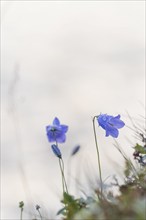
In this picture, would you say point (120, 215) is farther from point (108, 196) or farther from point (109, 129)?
point (109, 129)

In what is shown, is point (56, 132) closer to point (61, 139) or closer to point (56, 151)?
point (61, 139)

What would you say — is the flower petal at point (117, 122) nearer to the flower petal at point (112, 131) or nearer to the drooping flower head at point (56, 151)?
the flower petal at point (112, 131)

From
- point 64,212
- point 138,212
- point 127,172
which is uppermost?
point 127,172

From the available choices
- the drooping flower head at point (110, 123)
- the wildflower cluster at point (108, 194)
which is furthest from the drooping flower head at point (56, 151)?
the drooping flower head at point (110, 123)

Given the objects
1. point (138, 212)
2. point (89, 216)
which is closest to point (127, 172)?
point (89, 216)

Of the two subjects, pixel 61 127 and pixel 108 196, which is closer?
pixel 108 196

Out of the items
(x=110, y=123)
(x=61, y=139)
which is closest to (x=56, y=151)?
(x=61, y=139)

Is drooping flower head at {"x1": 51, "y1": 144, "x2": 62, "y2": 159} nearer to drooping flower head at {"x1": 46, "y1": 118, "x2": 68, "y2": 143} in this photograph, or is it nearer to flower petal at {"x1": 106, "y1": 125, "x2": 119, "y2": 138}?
drooping flower head at {"x1": 46, "y1": 118, "x2": 68, "y2": 143}

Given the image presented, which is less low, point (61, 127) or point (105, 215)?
point (61, 127)
